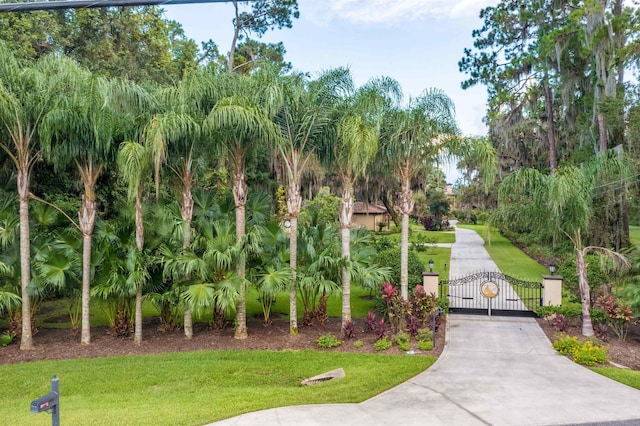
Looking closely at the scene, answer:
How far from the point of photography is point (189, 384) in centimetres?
730

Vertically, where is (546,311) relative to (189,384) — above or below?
above

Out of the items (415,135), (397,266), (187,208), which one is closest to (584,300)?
(397,266)

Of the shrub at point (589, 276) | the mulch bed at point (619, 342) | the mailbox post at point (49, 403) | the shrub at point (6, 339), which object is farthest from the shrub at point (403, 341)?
the shrub at point (6, 339)

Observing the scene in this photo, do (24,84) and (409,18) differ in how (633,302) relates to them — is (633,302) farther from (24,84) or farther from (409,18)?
(24,84)

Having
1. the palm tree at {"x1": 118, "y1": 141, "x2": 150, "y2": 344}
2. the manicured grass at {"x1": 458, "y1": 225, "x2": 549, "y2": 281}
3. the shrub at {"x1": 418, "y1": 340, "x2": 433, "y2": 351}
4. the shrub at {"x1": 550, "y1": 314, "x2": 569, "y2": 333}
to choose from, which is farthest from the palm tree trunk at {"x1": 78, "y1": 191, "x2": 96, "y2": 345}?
the manicured grass at {"x1": 458, "y1": 225, "x2": 549, "y2": 281}

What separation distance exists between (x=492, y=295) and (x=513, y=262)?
41.5 feet

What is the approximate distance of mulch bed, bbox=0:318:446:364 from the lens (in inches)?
360

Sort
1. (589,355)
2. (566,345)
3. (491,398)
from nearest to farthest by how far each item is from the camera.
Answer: (491,398) → (589,355) → (566,345)

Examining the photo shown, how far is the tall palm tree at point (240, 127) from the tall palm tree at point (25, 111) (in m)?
3.38

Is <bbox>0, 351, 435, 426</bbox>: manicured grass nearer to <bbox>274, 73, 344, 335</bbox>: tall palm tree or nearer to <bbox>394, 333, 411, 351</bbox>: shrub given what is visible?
<bbox>394, 333, 411, 351</bbox>: shrub

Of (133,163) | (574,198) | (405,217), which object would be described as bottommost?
(405,217)

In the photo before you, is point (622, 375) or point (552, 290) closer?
point (622, 375)

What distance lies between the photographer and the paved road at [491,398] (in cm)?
566

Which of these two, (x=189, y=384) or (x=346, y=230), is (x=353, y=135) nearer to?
(x=346, y=230)
